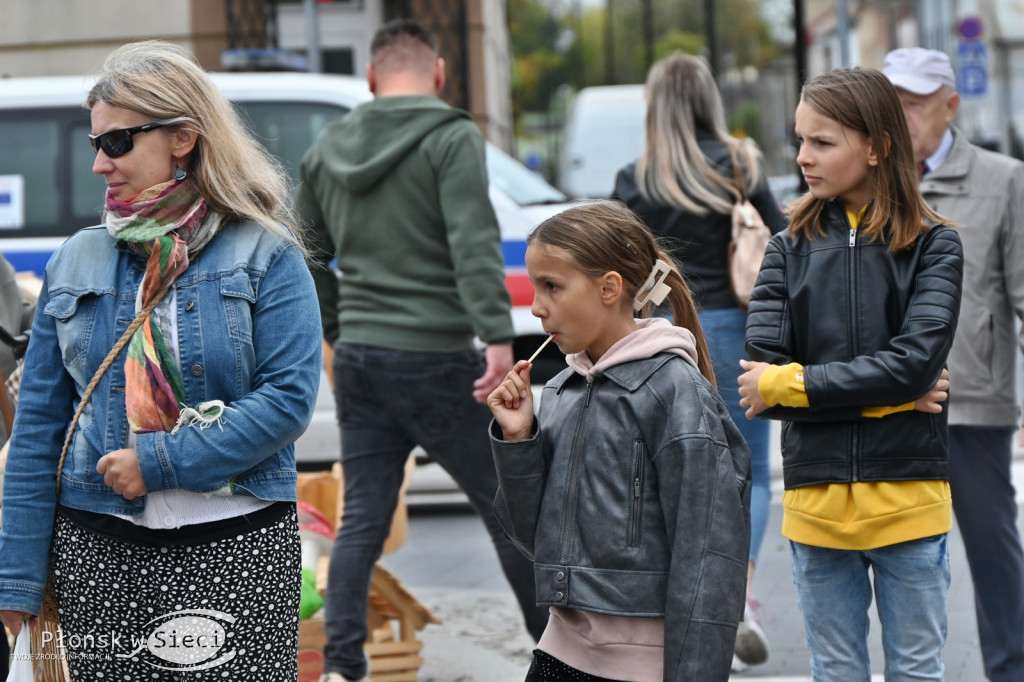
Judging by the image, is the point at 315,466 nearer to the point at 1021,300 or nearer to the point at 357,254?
the point at 357,254

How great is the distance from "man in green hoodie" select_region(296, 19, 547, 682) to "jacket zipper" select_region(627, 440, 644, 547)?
190 cm

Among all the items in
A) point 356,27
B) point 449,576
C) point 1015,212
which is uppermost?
point 356,27

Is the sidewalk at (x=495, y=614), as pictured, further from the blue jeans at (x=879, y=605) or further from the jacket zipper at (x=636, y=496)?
the jacket zipper at (x=636, y=496)

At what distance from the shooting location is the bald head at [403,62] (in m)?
4.79

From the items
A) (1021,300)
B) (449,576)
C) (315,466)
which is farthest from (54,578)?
(315,466)

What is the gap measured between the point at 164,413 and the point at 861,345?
5.08ft

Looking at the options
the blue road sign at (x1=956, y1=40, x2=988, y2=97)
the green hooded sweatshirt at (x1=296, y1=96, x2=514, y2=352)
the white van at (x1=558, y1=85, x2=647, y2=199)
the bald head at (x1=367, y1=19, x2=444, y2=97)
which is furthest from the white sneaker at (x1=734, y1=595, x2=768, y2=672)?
the blue road sign at (x1=956, y1=40, x2=988, y2=97)

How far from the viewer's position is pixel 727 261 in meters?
4.98

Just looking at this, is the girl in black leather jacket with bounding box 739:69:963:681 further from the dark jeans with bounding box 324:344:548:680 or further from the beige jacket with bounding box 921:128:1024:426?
the dark jeans with bounding box 324:344:548:680

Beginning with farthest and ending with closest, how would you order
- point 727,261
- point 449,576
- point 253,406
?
point 449,576 < point 727,261 < point 253,406

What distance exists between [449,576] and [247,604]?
3.76 metres

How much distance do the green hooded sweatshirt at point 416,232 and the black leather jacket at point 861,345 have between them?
135 cm

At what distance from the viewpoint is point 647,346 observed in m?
2.63

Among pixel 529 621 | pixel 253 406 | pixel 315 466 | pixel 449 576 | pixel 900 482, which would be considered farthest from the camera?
pixel 315 466
